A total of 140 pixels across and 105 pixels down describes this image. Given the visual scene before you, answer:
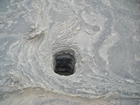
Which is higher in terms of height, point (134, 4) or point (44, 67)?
point (134, 4)

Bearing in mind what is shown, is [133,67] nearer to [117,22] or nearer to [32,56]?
[117,22]

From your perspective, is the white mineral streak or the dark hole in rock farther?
the dark hole in rock

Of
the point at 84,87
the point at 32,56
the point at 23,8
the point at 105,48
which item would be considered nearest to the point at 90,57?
the point at 105,48

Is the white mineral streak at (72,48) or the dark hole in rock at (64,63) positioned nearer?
the white mineral streak at (72,48)

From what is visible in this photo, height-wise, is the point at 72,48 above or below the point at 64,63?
above

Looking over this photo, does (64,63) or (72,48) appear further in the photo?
(64,63)
